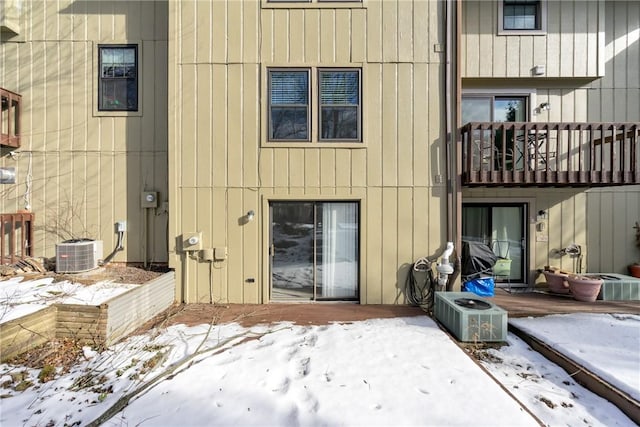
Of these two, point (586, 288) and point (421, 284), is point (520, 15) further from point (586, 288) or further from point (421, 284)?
point (421, 284)

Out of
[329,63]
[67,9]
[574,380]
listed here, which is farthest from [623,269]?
[67,9]

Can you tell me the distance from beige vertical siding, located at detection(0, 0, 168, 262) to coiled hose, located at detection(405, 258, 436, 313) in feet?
17.1

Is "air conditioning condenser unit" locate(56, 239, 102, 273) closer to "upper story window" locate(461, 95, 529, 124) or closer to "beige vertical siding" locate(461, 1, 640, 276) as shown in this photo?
"beige vertical siding" locate(461, 1, 640, 276)

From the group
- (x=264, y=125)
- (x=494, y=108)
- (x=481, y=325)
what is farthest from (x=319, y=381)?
(x=494, y=108)

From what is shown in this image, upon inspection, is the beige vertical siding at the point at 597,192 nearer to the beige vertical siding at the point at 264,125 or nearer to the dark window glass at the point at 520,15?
the dark window glass at the point at 520,15

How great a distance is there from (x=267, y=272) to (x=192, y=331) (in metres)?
1.56

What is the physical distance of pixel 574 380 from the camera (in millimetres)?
3193

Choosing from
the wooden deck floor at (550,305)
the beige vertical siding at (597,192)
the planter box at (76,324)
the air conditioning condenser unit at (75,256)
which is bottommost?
the wooden deck floor at (550,305)

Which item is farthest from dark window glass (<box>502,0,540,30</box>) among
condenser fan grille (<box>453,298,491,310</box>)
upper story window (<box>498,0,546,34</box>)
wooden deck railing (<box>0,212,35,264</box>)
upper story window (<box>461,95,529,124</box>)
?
wooden deck railing (<box>0,212,35,264</box>)

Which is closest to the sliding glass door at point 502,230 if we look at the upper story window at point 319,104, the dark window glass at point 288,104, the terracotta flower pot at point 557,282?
the terracotta flower pot at point 557,282

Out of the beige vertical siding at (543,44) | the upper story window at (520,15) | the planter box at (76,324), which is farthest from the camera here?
the upper story window at (520,15)

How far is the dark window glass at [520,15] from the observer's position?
622 centimetres

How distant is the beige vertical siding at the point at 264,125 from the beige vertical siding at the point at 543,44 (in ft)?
4.89

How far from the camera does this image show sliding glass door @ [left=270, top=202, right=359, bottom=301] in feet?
17.4
